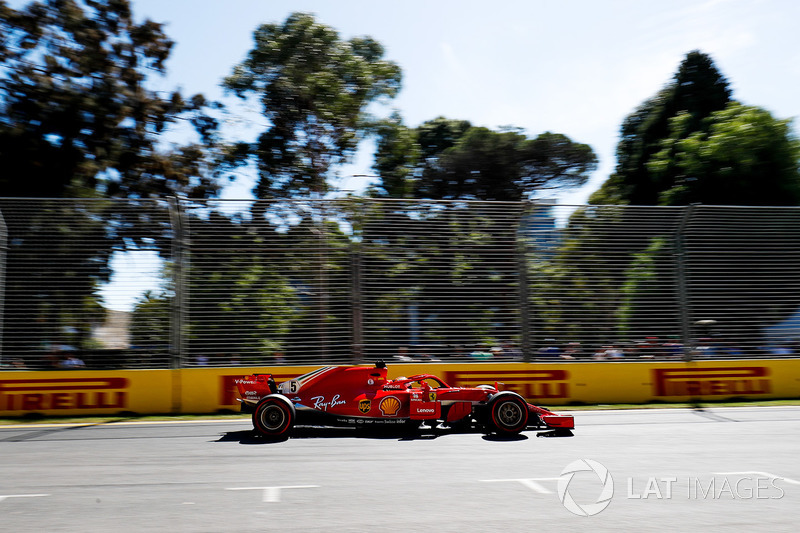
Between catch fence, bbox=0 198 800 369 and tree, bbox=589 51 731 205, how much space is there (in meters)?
17.4

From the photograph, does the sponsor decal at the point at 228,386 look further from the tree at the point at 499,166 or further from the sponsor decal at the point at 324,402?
the tree at the point at 499,166

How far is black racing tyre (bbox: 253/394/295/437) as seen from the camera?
8.55 meters

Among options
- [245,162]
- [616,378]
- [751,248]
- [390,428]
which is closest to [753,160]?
[751,248]

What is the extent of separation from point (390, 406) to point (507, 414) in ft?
5.05

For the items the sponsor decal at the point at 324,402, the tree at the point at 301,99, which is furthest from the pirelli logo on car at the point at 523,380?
the tree at the point at 301,99

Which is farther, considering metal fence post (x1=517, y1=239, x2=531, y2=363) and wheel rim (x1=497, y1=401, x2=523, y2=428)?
metal fence post (x1=517, y1=239, x2=531, y2=363)

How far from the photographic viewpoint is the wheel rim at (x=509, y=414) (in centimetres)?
866

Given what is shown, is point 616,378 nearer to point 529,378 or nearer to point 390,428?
A: point 529,378

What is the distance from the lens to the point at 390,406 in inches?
345

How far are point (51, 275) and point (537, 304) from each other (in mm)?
9097

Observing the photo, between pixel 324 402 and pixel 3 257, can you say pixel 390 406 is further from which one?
pixel 3 257

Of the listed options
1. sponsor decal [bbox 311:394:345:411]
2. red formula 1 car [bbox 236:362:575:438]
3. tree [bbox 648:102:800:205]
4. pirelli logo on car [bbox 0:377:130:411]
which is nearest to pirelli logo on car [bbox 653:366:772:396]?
red formula 1 car [bbox 236:362:575:438]

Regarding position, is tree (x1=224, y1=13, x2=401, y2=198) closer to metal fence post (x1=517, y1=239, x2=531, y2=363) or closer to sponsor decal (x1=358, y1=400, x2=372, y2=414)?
metal fence post (x1=517, y1=239, x2=531, y2=363)

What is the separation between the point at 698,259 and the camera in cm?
1355
